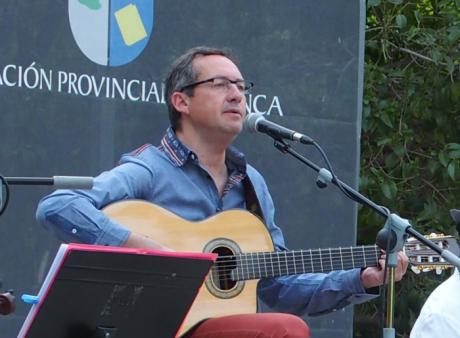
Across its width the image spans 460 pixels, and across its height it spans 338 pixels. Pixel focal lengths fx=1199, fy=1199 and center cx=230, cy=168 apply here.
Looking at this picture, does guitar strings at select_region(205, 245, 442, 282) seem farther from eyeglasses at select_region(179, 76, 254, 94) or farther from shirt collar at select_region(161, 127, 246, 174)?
eyeglasses at select_region(179, 76, 254, 94)

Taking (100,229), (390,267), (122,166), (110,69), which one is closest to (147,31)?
(110,69)

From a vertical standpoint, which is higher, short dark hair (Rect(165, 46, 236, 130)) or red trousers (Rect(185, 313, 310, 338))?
short dark hair (Rect(165, 46, 236, 130))

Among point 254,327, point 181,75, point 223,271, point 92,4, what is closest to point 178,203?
point 223,271

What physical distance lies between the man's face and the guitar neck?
1.74ft

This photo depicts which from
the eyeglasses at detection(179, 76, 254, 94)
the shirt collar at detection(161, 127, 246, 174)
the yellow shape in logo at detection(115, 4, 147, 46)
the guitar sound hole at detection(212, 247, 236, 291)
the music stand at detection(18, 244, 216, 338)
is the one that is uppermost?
the yellow shape in logo at detection(115, 4, 147, 46)

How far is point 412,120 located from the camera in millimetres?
7645

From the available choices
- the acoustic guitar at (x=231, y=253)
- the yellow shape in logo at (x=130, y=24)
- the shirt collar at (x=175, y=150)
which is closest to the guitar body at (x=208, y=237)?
the acoustic guitar at (x=231, y=253)

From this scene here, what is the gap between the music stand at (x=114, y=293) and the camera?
3.74 meters

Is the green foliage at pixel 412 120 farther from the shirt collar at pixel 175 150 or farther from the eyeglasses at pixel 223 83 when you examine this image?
the shirt collar at pixel 175 150

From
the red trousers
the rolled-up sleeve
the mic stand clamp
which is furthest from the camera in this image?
the rolled-up sleeve

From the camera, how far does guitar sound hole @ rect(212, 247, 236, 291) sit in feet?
15.6

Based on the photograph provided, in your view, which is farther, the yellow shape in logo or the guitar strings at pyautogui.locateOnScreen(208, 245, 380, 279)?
the yellow shape in logo

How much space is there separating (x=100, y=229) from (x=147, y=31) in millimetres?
1417

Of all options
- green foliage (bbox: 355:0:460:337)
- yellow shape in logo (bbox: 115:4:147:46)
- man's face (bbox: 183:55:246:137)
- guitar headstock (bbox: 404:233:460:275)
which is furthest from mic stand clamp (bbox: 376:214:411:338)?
green foliage (bbox: 355:0:460:337)
